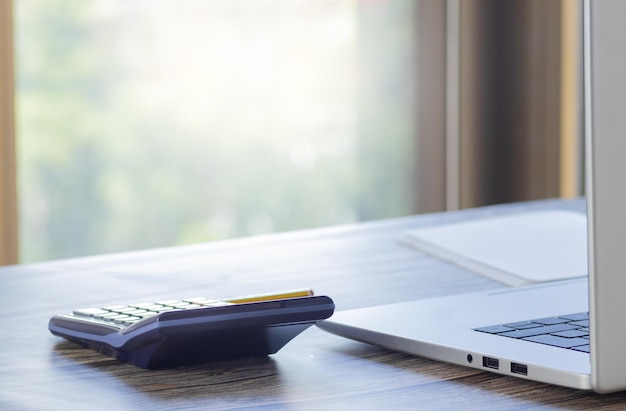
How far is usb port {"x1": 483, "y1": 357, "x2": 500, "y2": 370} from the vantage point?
548 mm

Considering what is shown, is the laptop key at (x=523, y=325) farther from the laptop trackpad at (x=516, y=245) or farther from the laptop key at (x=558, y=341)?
the laptop trackpad at (x=516, y=245)

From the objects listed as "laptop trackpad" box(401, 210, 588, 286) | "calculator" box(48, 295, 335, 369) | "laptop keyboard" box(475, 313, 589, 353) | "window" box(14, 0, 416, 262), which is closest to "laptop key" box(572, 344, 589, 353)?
"laptop keyboard" box(475, 313, 589, 353)

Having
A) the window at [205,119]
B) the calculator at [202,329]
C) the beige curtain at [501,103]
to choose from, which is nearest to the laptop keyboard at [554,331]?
the calculator at [202,329]

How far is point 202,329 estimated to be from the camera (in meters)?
0.55

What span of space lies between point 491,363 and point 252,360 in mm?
154

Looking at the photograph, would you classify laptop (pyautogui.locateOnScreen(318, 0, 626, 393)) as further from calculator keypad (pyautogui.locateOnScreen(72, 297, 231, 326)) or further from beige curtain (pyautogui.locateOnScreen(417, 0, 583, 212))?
beige curtain (pyautogui.locateOnScreen(417, 0, 583, 212))

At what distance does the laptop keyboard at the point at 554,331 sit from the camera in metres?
0.56

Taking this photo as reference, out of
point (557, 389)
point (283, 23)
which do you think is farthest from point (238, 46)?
point (557, 389)

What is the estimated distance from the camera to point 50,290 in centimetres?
86

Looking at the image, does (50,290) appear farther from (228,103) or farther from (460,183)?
(460,183)

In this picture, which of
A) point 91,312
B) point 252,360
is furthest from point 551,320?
point 91,312

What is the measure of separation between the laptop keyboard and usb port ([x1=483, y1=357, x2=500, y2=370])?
0.04 meters

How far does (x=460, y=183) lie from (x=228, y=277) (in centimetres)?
193

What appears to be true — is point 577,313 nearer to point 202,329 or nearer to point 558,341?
point 558,341
